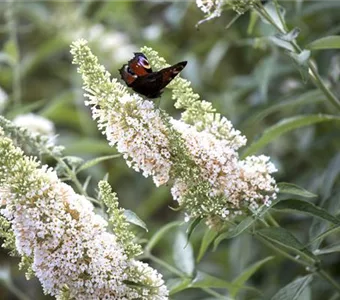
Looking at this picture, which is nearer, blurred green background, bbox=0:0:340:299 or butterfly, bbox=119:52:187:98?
butterfly, bbox=119:52:187:98

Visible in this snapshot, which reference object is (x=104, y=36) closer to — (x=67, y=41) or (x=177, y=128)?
(x=67, y=41)

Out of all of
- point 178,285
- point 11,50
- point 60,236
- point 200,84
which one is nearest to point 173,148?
point 60,236

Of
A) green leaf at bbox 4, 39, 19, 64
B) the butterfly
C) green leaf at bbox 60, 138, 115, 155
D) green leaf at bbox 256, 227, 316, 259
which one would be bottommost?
green leaf at bbox 256, 227, 316, 259

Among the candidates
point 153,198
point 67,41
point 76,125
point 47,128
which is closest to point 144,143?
point 47,128

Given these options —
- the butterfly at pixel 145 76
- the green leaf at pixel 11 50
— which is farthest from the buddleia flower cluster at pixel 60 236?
the green leaf at pixel 11 50

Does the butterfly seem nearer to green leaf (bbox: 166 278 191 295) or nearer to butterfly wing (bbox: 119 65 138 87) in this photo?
butterfly wing (bbox: 119 65 138 87)

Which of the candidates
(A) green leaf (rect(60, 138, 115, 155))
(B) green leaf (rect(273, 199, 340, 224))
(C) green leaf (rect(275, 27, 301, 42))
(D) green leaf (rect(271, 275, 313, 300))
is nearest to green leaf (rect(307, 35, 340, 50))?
(C) green leaf (rect(275, 27, 301, 42))

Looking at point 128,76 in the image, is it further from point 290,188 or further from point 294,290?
point 294,290

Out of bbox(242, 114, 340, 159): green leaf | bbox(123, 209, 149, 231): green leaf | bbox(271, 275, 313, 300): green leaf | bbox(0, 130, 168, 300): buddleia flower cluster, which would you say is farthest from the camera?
bbox(242, 114, 340, 159): green leaf
